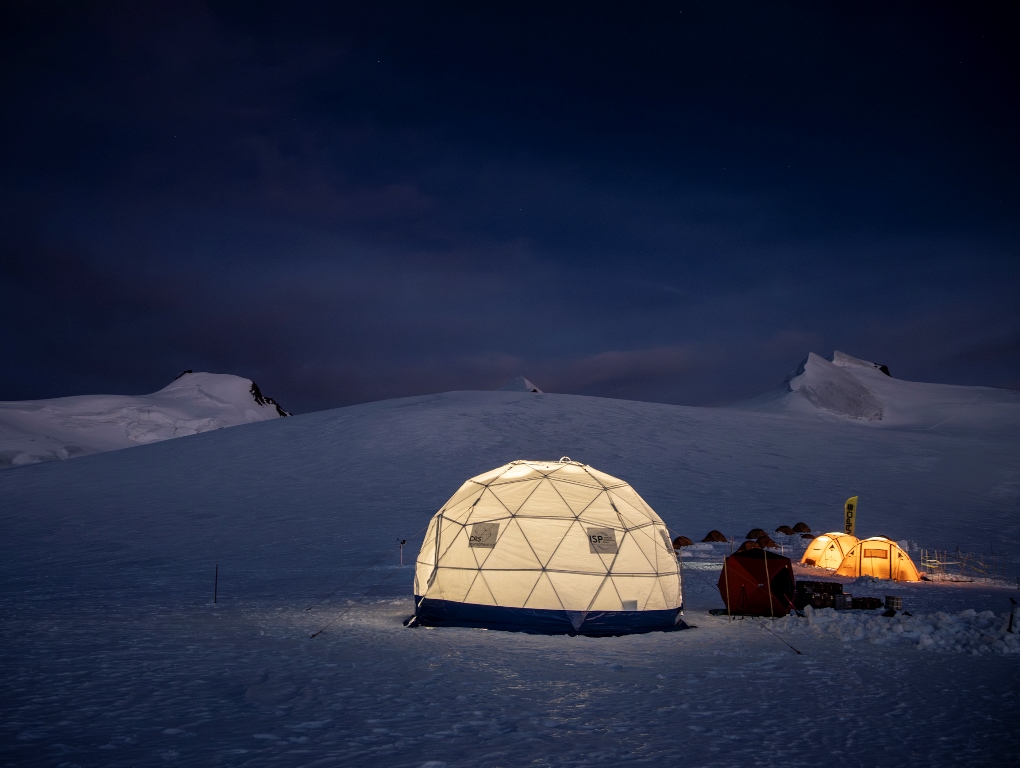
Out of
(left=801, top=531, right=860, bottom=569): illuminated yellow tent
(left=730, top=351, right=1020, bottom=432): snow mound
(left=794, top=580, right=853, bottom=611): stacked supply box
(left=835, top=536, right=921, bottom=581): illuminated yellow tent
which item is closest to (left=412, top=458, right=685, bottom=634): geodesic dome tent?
(left=794, top=580, right=853, bottom=611): stacked supply box

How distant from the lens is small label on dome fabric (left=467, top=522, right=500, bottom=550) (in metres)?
15.3

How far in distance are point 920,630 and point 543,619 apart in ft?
24.0

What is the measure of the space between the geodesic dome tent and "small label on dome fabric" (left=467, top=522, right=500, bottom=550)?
23 mm

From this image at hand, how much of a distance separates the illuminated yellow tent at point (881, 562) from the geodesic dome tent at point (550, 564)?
1326 cm

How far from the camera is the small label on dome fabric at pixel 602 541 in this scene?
49.1 ft

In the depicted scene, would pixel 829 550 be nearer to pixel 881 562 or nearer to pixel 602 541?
pixel 881 562

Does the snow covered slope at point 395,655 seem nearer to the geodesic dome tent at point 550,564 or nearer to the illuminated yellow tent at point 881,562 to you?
the geodesic dome tent at point 550,564

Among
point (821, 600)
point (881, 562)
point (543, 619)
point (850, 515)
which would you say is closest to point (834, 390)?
point (850, 515)

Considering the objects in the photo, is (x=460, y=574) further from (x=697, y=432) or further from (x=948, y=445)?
(x=948, y=445)

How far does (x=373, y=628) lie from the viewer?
15000mm

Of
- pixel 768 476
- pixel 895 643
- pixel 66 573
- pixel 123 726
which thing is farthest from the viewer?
pixel 768 476

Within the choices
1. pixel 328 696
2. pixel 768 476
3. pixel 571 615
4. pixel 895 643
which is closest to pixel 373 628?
pixel 571 615

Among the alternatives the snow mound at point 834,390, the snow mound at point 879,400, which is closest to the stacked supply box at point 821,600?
the snow mound at point 879,400

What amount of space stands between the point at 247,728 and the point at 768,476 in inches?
1637
